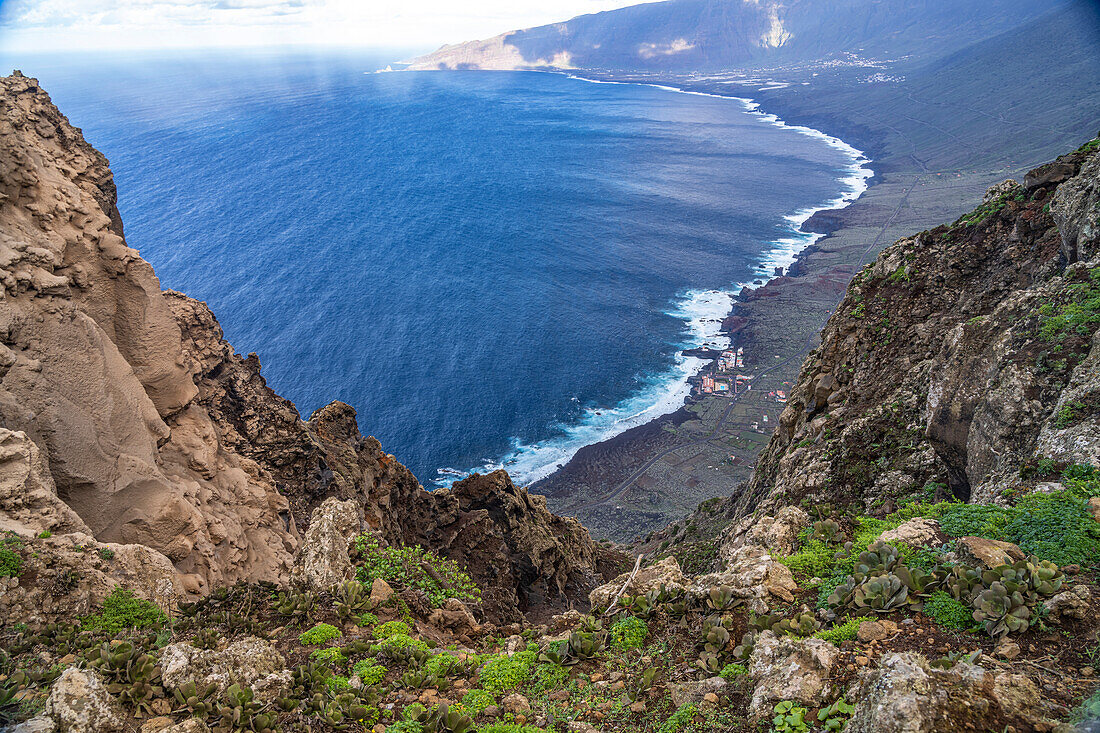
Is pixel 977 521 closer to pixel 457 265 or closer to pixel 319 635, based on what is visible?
pixel 319 635

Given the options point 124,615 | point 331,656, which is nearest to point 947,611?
point 331,656

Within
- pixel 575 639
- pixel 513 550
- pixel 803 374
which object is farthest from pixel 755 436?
pixel 575 639

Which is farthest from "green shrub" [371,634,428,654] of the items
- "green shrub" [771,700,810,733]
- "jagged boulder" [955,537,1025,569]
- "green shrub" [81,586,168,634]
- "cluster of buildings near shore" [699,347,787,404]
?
"cluster of buildings near shore" [699,347,787,404]

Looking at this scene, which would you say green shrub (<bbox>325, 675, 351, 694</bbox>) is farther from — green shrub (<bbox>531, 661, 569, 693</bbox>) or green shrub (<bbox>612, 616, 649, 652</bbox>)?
green shrub (<bbox>612, 616, 649, 652</bbox>)

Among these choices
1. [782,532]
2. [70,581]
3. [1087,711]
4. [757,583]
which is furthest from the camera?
[782,532]

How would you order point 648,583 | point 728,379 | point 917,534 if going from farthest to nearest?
1. point 728,379
2. point 648,583
3. point 917,534
